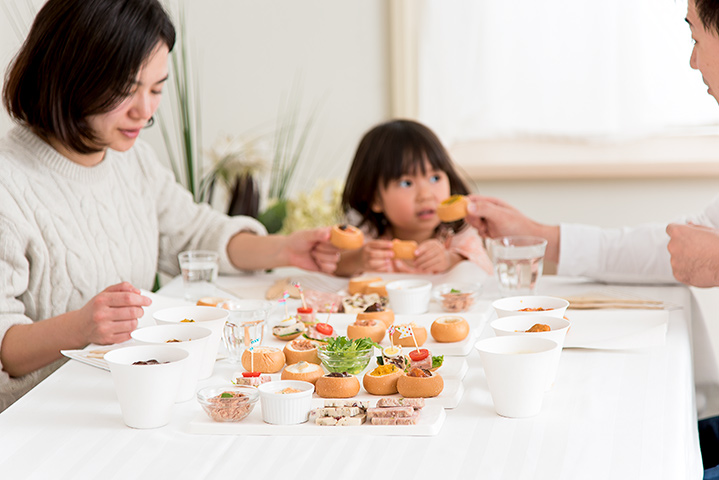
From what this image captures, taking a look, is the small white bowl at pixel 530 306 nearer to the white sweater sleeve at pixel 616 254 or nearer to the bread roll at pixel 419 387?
the bread roll at pixel 419 387

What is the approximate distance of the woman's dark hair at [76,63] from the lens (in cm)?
152

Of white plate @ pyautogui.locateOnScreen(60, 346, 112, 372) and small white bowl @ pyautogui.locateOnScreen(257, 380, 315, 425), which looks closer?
small white bowl @ pyautogui.locateOnScreen(257, 380, 315, 425)

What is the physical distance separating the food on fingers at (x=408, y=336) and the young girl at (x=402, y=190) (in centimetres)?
69

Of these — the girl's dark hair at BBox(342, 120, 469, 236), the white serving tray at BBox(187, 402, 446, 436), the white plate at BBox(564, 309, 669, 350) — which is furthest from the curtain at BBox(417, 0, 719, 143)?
the white serving tray at BBox(187, 402, 446, 436)

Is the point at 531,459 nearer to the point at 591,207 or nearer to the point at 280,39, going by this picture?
the point at 591,207

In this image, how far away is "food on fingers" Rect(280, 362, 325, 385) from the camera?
109 centimetres

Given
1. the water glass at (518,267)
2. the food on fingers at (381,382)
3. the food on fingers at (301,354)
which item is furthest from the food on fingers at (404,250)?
the food on fingers at (381,382)

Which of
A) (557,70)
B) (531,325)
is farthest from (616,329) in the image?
(557,70)

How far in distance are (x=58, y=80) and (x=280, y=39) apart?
5.66ft

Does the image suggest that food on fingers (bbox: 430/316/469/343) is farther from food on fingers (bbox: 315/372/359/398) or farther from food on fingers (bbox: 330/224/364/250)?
food on fingers (bbox: 330/224/364/250)

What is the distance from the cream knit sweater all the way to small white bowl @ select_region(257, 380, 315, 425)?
0.60 m

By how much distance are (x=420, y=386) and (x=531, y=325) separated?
0.20 m

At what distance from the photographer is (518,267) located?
1.57m

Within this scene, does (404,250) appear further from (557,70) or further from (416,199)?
(557,70)
